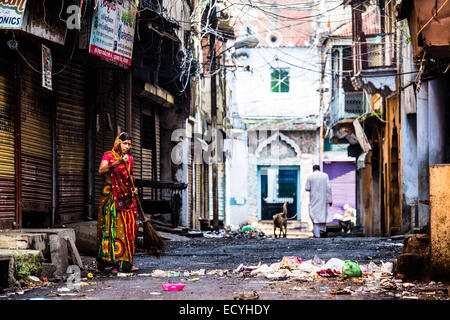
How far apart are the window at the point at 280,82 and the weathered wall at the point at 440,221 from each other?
28945mm

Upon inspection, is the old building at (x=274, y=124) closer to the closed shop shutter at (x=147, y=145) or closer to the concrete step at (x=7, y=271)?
the closed shop shutter at (x=147, y=145)

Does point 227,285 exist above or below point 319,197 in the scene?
below

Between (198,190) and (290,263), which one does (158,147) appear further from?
(290,263)

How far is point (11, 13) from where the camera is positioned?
8.65 metres

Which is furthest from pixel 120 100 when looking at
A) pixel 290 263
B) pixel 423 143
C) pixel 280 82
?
pixel 280 82

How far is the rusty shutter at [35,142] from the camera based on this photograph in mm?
10570

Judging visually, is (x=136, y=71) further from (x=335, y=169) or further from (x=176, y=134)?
(x=335, y=169)

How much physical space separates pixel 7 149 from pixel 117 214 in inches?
93.9

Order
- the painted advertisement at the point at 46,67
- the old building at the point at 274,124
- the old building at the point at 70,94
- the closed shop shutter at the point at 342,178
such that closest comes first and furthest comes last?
the old building at the point at 70,94, the painted advertisement at the point at 46,67, the old building at the point at 274,124, the closed shop shutter at the point at 342,178

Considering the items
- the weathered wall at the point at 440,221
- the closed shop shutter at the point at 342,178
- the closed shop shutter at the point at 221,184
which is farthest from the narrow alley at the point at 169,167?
the closed shop shutter at the point at 342,178

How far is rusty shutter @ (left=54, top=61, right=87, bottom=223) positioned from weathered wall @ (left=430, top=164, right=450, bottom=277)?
7061mm

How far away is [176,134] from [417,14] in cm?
1124

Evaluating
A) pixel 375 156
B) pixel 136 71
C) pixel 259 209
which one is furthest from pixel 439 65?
pixel 259 209

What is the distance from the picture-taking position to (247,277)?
26.7 feet
